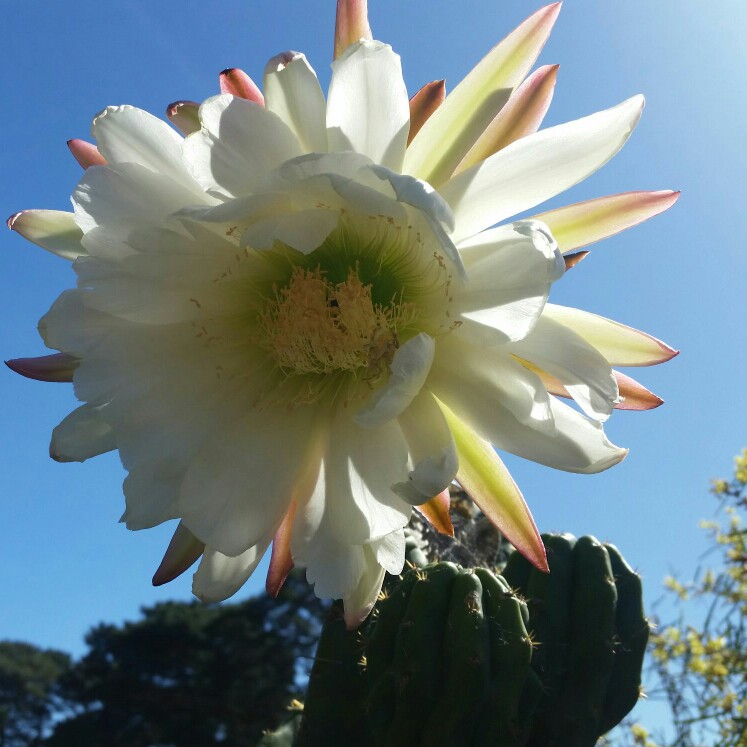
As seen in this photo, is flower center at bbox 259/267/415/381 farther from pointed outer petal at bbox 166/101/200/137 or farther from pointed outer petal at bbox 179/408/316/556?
pointed outer petal at bbox 166/101/200/137

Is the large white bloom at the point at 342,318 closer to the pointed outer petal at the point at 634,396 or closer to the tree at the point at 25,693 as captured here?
the pointed outer petal at the point at 634,396

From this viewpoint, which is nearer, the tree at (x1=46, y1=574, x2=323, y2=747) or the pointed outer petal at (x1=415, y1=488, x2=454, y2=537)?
the pointed outer petal at (x1=415, y1=488, x2=454, y2=537)

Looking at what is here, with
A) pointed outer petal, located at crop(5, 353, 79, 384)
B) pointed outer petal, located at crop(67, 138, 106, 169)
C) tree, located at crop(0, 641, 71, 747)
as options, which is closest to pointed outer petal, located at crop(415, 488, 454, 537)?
pointed outer petal, located at crop(5, 353, 79, 384)

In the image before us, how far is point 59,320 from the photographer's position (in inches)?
38.4

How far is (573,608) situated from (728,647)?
7.45 feet

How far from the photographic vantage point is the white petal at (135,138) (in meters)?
0.94

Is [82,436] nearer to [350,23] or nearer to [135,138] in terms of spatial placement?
[135,138]

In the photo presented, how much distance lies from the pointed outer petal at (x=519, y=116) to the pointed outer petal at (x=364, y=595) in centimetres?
56

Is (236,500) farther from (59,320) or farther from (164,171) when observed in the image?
(164,171)

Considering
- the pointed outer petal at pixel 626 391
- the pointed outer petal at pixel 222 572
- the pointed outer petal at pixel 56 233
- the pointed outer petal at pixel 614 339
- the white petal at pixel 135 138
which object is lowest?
the pointed outer petal at pixel 222 572

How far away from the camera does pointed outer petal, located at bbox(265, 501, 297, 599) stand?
3.28 feet

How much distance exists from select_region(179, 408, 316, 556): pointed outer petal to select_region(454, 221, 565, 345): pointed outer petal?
323 mm

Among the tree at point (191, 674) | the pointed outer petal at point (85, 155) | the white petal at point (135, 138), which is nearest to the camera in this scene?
the white petal at point (135, 138)

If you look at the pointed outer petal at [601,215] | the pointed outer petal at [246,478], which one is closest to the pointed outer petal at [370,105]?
the pointed outer petal at [601,215]
